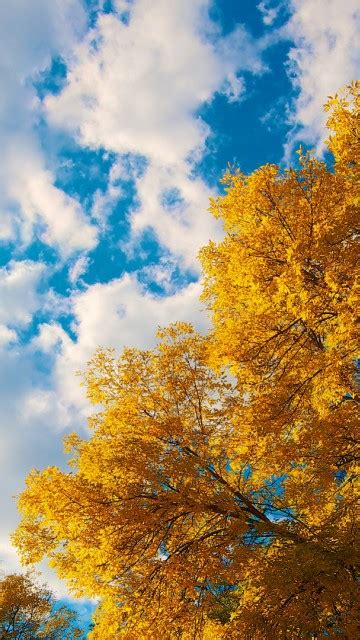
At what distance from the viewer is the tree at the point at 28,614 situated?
65.7ft

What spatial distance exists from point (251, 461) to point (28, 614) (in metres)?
19.8

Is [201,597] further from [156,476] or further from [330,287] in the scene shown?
[330,287]

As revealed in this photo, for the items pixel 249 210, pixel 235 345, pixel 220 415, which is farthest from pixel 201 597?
pixel 249 210

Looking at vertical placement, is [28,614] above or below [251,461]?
above

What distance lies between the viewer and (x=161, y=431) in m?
7.29

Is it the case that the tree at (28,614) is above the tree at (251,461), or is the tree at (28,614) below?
above

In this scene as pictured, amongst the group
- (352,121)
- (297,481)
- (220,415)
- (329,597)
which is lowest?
(329,597)

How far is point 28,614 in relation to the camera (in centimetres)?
2100

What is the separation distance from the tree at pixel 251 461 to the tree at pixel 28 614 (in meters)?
15.9

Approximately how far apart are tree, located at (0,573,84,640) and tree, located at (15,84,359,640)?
15.9 metres

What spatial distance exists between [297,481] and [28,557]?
4592mm

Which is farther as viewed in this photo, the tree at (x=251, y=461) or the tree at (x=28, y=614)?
the tree at (x=28, y=614)

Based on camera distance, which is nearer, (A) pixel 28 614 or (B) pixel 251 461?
(B) pixel 251 461

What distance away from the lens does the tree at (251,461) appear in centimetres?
546
